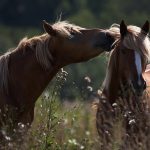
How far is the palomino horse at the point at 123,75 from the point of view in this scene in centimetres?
1009

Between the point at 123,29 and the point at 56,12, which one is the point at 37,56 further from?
the point at 56,12

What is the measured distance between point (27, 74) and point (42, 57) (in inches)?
10.4

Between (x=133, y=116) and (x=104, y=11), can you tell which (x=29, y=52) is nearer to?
(x=133, y=116)

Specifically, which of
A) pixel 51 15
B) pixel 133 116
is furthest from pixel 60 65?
pixel 51 15

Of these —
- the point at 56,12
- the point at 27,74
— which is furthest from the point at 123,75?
the point at 56,12

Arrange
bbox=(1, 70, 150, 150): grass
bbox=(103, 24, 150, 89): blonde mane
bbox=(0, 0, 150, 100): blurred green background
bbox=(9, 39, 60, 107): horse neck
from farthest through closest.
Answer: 1. bbox=(0, 0, 150, 100): blurred green background
2. bbox=(9, 39, 60, 107): horse neck
3. bbox=(103, 24, 150, 89): blonde mane
4. bbox=(1, 70, 150, 150): grass

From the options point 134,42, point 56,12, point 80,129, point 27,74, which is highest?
point 56,12

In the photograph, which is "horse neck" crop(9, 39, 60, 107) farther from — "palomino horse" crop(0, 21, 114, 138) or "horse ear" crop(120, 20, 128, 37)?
"horse ear" crop(120, 20, 128, 37)

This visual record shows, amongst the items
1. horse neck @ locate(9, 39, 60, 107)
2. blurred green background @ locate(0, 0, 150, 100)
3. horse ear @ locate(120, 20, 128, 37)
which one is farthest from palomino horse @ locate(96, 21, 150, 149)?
blurred green background @ locate(0, 0, 150, 100)

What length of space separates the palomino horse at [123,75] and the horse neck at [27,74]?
616 mm

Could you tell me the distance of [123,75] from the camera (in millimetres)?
10477

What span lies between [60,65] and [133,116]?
1.26 m

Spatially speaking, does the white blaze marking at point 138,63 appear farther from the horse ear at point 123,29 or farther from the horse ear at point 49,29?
the horse ear at point 49,29

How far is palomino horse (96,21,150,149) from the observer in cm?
1009
